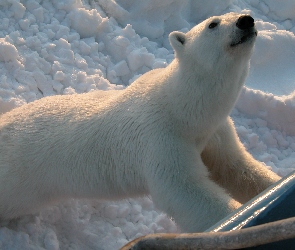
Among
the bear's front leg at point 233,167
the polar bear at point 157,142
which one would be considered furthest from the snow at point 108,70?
the bear's front leg at point 233,167

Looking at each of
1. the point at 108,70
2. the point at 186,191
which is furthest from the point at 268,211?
the point at 108,70

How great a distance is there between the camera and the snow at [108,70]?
3.06 m

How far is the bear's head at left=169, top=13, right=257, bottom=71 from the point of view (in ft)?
7.18

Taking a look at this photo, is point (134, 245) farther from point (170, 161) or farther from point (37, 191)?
point (37, 191)

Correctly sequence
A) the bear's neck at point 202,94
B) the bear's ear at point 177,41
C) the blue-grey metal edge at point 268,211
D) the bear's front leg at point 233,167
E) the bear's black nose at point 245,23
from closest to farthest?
1. the blue-grey metal edge at point 268,211
2. the bear's black nose at point 245,23
3. the bear's neck at point 202,94
4. the bear's ear at point 177,41
5. the bear's front leg at point 233,167

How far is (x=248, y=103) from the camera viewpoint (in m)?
3.79

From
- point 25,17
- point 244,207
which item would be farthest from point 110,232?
point 25,17

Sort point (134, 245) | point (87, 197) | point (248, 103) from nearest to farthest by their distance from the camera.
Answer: point (134, 245) → point (87, 197) → point (248, 103)

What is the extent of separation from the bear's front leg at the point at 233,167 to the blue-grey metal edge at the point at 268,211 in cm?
109

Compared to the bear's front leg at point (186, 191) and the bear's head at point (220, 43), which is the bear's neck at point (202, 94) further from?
the bear's front leg at point (186, 191)

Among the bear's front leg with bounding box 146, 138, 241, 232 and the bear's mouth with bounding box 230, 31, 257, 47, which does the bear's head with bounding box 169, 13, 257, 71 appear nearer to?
the bear's mouth with bounding box 230, 31, 257, 47

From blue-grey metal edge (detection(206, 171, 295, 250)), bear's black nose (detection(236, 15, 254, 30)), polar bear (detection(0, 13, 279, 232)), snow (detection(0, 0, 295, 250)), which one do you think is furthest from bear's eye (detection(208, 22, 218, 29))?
snow (detection(0, 0, 295, 250))

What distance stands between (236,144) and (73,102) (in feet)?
3.29

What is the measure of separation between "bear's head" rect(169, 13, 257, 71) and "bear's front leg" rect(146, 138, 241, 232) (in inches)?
17.8
